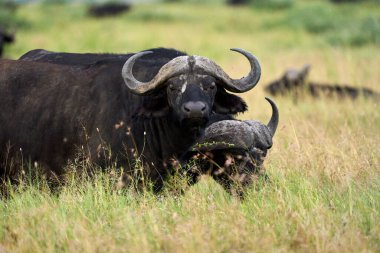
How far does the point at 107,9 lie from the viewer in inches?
1272

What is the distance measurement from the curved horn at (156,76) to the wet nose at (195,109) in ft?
1.28

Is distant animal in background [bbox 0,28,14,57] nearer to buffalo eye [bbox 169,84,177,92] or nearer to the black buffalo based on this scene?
the black buffalo

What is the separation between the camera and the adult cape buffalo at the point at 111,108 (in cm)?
619

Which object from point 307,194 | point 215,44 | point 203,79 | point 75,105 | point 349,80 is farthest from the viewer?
point 215,44

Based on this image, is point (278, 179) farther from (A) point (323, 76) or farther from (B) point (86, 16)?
(B) point (86, 16)

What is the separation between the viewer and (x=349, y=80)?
14430 mm

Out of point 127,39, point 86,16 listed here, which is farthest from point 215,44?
point 86,16

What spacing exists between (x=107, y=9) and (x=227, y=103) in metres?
26.5

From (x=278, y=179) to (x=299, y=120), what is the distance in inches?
132

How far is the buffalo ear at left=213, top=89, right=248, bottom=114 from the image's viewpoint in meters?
6.52

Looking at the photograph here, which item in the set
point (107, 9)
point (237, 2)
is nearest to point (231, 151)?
point (107, 9)

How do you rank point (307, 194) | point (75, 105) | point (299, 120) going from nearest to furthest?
point (307, 194)
point (75, 105)
point (299, 120)

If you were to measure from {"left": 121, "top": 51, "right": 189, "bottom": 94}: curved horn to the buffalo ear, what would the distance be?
1.75 ft

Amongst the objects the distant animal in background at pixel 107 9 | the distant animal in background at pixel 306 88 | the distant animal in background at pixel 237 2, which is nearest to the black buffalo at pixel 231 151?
the distant animal in background at pixel 306 88
